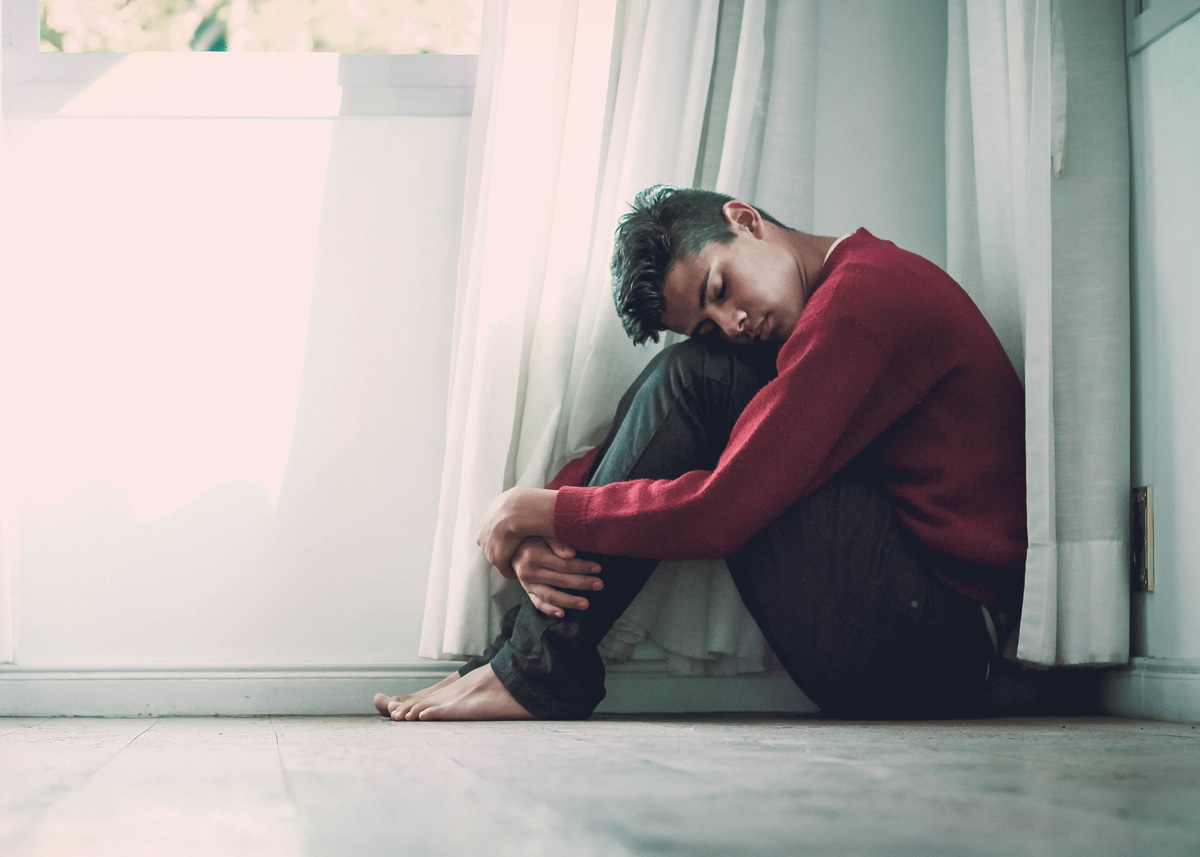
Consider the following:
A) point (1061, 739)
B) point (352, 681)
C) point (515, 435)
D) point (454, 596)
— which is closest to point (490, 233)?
point (515, 435)

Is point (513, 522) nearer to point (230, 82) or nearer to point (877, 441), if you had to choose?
point (877, 441)

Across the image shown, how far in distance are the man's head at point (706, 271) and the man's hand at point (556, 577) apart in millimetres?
353

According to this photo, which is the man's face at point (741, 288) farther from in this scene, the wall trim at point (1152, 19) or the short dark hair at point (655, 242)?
the wall trim at point (1152, 19)

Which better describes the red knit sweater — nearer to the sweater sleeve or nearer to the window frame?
the sweater sleeve

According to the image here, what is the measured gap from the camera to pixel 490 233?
1.49 metres

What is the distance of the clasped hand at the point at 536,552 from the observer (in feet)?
3.94

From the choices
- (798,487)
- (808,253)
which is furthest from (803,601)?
(808,253)

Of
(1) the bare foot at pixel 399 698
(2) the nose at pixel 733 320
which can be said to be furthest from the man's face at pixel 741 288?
(1) the bare foot at pixel 399 698

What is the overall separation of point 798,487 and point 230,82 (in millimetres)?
1282

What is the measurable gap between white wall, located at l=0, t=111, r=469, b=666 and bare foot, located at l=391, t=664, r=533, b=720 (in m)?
0.33

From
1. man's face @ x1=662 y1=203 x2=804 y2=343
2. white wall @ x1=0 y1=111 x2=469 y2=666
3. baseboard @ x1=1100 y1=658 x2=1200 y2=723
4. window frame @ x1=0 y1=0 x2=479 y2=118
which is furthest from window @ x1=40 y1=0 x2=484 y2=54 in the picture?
baseboard @ x1=1100 y1=658 x2=1200 y2=723

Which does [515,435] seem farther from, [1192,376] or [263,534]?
[1192,376]

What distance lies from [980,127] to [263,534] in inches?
55.2

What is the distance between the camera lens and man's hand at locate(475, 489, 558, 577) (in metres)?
1.22
